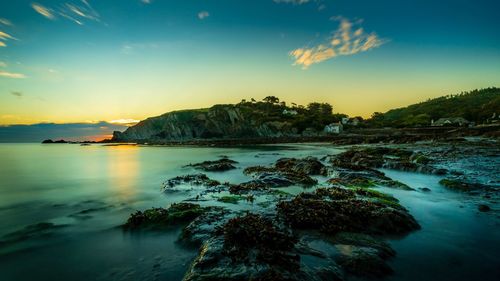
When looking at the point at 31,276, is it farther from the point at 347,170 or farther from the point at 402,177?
the point at 402,177

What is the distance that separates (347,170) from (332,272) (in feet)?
43.7

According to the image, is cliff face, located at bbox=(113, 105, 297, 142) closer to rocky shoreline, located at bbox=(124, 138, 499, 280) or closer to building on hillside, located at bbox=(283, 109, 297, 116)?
building on hillside, located at bbox=(283, 109, 297, 116)

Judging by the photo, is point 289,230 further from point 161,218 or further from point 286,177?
point 286,177

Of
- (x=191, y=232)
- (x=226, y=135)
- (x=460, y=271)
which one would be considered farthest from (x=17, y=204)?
(x=226, y=135)

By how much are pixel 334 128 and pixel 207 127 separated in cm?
6429

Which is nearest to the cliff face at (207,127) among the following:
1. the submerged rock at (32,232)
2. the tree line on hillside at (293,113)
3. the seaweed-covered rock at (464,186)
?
the tree line on hillside at (293,113)

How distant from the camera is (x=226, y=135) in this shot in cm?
13900

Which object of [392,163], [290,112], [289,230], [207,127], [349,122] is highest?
[290,112]

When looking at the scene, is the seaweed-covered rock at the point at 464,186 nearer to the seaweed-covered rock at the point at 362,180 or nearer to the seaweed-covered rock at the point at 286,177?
the seaweed-covered rock at the point at 362,180

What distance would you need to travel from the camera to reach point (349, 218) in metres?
8.09

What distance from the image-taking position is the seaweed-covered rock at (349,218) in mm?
7711

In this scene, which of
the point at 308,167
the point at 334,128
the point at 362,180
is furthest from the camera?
the point at 334,128

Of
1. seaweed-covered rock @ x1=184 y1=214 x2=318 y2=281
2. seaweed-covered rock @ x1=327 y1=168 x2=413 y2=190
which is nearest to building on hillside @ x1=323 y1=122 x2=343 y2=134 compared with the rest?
seaweed-covered rock @ x1=327 y1=168 x2=413 y2=190

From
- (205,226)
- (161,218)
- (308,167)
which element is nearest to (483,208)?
(205,226)
